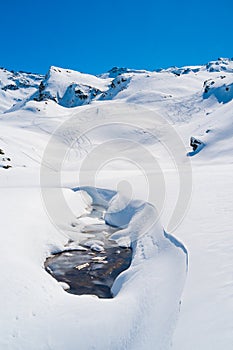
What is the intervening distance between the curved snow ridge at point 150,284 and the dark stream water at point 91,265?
1.88 ft

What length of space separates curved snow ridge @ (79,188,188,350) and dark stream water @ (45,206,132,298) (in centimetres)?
57

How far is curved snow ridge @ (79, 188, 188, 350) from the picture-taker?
7.12 meters

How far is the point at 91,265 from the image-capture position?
527 inches

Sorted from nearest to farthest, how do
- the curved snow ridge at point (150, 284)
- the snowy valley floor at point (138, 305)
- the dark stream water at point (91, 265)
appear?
1. the snowy valley floor at point (138, 305)
2. the curved snow ridge at point (150, 284)
3. the dark stream water at point (91, 265)

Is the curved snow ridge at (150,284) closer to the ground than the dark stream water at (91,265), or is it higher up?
higher up

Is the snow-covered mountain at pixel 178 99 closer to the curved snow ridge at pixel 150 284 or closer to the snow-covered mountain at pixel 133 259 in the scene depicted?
the snow-covered mountain at pixel 133 259

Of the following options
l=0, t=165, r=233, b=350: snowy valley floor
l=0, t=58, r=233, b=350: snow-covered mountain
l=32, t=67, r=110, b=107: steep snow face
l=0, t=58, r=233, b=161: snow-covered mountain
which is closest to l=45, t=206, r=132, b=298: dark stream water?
l=0, t=58, r=233, b=350: snow-covered mountain

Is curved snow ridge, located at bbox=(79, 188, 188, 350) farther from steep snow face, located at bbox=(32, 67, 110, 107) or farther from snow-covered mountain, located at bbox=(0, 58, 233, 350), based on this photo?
steep snow face, located at bbox=(32, 67, 110, 107)

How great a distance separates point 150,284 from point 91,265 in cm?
453

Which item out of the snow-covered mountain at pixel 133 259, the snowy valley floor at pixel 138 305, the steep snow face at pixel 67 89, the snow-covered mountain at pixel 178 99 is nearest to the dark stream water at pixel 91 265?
the snow-covered mountain at pixel 133 259

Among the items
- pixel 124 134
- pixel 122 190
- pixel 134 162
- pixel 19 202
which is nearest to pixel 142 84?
pixel 124 134

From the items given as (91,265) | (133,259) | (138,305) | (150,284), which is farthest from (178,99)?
(138,305)

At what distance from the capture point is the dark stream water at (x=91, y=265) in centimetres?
1133

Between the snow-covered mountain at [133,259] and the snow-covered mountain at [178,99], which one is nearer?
the snow-covered mountain at [133,259]
